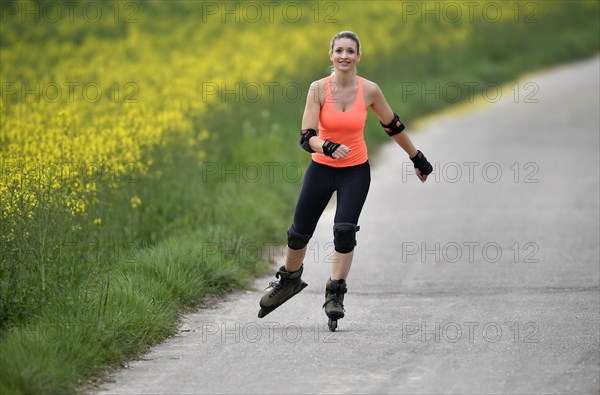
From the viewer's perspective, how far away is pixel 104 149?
9922 mm

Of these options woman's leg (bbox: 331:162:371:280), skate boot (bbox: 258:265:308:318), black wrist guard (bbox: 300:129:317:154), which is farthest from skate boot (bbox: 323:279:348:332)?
black wrist guard (bbox: 300:129:317:154)

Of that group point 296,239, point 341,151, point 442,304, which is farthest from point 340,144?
point 442,304

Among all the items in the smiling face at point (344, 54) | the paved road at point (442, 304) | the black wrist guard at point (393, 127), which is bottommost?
the paved road at point (442, 304)

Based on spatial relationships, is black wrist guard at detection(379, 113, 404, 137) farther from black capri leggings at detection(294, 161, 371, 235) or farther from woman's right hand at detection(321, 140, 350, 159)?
woman's right hand at detection(321, 140, 350, 159)

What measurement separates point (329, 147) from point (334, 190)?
552mm

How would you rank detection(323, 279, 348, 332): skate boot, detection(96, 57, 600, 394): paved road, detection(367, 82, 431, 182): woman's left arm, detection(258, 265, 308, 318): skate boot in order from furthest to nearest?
detection(258, 265, 308, 318): skate boot, detection(367, 82, 431, 182): woman's left arm, detection(323, 279, 348, 332): skate boot, detection(96, 57, 600, 394): paved road

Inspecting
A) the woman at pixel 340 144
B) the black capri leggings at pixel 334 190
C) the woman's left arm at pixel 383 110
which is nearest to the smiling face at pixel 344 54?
the woman at pixel 340 144

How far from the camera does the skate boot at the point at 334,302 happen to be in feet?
25.2

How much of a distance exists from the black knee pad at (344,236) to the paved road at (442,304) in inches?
21.2

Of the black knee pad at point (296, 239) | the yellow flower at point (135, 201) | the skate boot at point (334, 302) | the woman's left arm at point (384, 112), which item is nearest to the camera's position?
the skate boot at point (334, 302)

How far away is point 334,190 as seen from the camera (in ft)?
25.6

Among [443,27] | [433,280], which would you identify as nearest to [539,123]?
[443,27]

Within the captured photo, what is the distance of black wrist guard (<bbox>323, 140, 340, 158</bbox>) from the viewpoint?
7297 millimetres

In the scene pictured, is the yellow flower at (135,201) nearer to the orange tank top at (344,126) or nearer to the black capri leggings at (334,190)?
the black capri leggings at (334,190)
